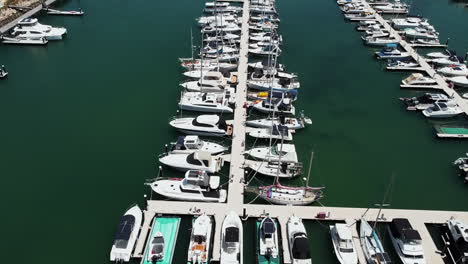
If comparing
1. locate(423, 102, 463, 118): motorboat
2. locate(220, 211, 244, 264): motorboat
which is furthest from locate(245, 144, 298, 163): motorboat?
locate(423, 102, 463, 118): motorboat

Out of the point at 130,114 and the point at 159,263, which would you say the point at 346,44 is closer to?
the point at 130,114

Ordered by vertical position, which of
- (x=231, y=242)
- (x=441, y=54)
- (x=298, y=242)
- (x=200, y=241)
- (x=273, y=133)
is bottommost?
(x=200, y=241)

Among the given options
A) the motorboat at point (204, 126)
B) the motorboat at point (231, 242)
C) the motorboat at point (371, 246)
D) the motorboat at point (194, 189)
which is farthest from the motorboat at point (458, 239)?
the motorboat at point (204, 126)

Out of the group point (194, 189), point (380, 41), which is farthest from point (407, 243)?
point (380, 41)

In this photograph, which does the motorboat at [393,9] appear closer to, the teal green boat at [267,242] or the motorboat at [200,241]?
the teal green boat at [267,242]

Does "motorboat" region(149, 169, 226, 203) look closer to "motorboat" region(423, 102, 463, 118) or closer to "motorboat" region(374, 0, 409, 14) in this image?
"motorboat" region(423, 102, 463, 118)

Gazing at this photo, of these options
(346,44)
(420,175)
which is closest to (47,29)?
(346,44)

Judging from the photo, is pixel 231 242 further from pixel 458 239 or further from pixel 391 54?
pixel 391 54
